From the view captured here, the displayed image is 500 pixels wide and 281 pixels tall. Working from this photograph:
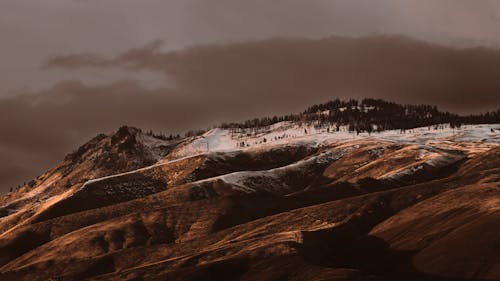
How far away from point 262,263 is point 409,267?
42655mm

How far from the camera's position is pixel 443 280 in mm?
169750

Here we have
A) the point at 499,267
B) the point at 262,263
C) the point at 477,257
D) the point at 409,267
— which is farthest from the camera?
the point at 262,263

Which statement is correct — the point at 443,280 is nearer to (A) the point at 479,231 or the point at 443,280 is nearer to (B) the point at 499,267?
(B) the point at 499,267

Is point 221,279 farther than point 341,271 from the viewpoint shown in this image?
Yes

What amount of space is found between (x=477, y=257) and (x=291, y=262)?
51571 millimetres

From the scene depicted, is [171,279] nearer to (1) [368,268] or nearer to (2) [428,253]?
(1) [368,268]

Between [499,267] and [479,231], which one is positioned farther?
[479,231]

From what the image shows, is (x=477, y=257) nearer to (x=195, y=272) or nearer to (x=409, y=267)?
(x=409, y=267)

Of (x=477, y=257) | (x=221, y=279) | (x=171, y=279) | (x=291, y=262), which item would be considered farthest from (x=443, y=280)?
(x=171, y=279)

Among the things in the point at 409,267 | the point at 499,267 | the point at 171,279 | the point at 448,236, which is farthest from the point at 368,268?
the point at 171,279

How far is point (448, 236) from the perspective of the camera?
197m

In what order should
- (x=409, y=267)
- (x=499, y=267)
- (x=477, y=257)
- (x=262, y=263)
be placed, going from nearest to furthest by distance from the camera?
(x=499, y=267)
(x=477, y=257)
(x=409, y=267)
(x=262, y=263)

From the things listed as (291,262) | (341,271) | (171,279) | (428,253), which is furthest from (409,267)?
(171,279)

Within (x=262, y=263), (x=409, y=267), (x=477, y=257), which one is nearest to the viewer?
(x=477, y=257)
